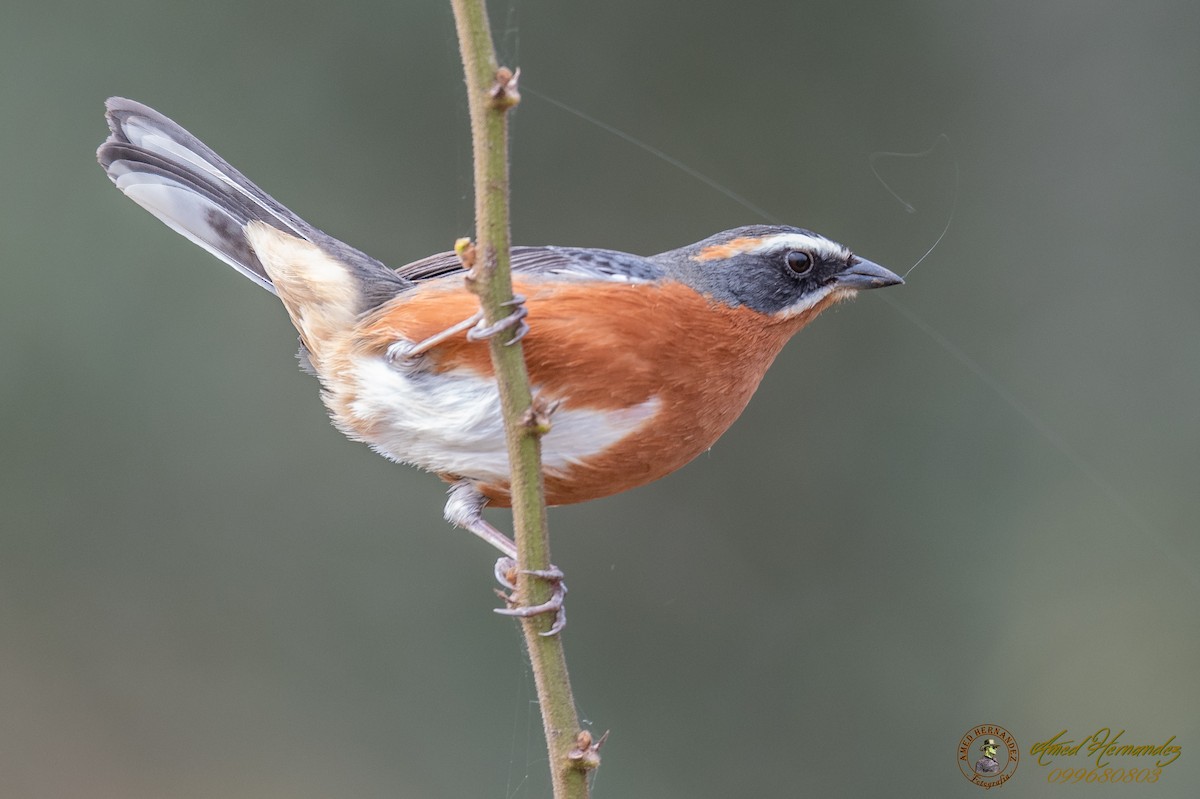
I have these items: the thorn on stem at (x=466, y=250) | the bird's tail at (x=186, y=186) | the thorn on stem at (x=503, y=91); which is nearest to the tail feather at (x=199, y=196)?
the bird's tail at (x=186, y=186)

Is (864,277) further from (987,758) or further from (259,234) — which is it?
(259,234)

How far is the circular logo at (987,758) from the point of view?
3.73 m

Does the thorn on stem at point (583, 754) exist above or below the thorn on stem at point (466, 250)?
below

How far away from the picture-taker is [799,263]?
335 centimetres

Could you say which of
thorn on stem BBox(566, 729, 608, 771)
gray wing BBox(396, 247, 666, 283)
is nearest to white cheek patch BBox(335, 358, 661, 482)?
gray wing BBox(396, 247, 666, 283)

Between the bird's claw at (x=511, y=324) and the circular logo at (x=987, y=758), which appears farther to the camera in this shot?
the circular logo at (x=987, y=758)

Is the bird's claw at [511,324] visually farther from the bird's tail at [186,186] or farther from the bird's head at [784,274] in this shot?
the bird's tail at [186,186]

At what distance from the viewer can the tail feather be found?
3.33 meters

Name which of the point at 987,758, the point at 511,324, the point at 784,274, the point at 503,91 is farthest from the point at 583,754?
the point at 987,758

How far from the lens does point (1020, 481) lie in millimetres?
6723

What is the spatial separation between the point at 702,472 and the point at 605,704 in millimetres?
1387

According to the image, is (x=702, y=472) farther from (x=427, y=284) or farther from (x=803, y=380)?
(x=427, y=284)

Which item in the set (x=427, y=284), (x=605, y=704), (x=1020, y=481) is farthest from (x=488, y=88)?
(x=1020, y=481)

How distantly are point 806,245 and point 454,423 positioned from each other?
109 cm
